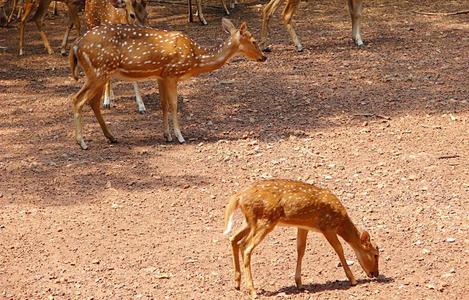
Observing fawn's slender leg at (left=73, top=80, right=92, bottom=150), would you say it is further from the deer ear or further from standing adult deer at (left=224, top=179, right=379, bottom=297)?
the deer ear

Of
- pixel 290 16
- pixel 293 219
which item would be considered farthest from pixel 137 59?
pixel 290 16

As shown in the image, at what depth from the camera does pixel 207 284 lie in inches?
269

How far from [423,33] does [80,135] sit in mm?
6057

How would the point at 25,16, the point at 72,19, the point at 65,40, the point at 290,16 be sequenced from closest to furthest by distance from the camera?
the point at 290,16 < the point at 72,19 < the point at 65,40 < the point at 25,16

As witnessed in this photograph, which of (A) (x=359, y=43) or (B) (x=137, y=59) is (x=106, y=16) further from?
(A) (x=359, y=43)

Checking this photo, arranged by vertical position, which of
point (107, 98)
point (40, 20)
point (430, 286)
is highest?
point (430, 286)

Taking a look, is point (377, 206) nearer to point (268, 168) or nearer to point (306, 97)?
point (268, 168)

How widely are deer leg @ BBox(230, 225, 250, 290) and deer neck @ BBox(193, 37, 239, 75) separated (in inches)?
150

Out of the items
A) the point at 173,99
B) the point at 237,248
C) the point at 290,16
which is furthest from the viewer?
the point at 290,16

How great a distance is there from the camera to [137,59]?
9.80 m

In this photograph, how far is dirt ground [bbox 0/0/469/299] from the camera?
23.0 ft

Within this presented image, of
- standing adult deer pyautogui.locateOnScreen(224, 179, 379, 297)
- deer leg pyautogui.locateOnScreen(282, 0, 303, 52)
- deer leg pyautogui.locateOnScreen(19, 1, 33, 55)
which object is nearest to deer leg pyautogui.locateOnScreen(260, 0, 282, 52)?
deer leg pyautogui.locateOnScreen(282, 0, 303, 52)

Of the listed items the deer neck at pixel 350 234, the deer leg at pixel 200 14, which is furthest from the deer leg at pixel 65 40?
the deer neck at pixel 350 234

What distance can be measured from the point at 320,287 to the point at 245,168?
264 centimetres
